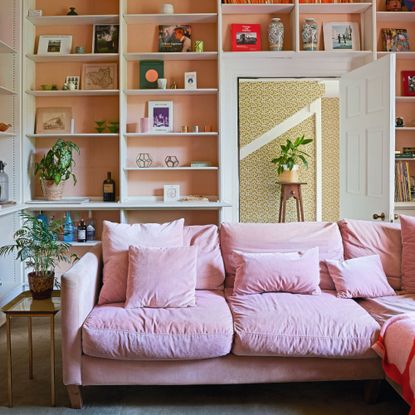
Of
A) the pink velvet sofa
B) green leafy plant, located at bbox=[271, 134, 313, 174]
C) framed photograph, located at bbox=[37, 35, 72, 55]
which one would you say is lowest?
the pink velvet sofa

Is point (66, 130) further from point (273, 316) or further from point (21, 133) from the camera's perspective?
point (273, 316)

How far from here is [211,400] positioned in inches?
106

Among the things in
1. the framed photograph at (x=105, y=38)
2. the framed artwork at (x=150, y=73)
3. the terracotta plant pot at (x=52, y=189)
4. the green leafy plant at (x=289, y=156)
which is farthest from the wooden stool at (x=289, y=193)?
the terracotta plant pot at (x=52, y=189)

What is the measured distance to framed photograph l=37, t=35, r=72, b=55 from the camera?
466 centimetres

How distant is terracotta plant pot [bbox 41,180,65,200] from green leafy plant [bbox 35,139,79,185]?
0.12 ft

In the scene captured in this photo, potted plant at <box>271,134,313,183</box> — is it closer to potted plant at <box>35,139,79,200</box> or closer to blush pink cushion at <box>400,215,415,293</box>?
→ potted plant at <box>35,139,79,200</box>

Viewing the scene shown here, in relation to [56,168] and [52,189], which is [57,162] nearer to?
[56,168]

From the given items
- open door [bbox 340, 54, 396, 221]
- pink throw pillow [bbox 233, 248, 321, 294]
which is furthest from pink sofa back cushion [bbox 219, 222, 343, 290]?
open door [bbox 340, 54, 396, 221]

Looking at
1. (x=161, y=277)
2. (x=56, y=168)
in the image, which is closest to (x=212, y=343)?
(x=161, y=277)

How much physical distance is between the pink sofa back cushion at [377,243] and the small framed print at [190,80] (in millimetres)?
2040

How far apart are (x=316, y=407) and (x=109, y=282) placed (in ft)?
4.17

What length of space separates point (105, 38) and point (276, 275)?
9.48ft

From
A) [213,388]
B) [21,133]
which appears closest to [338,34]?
[21,133]

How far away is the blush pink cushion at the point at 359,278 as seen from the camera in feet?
9.61
